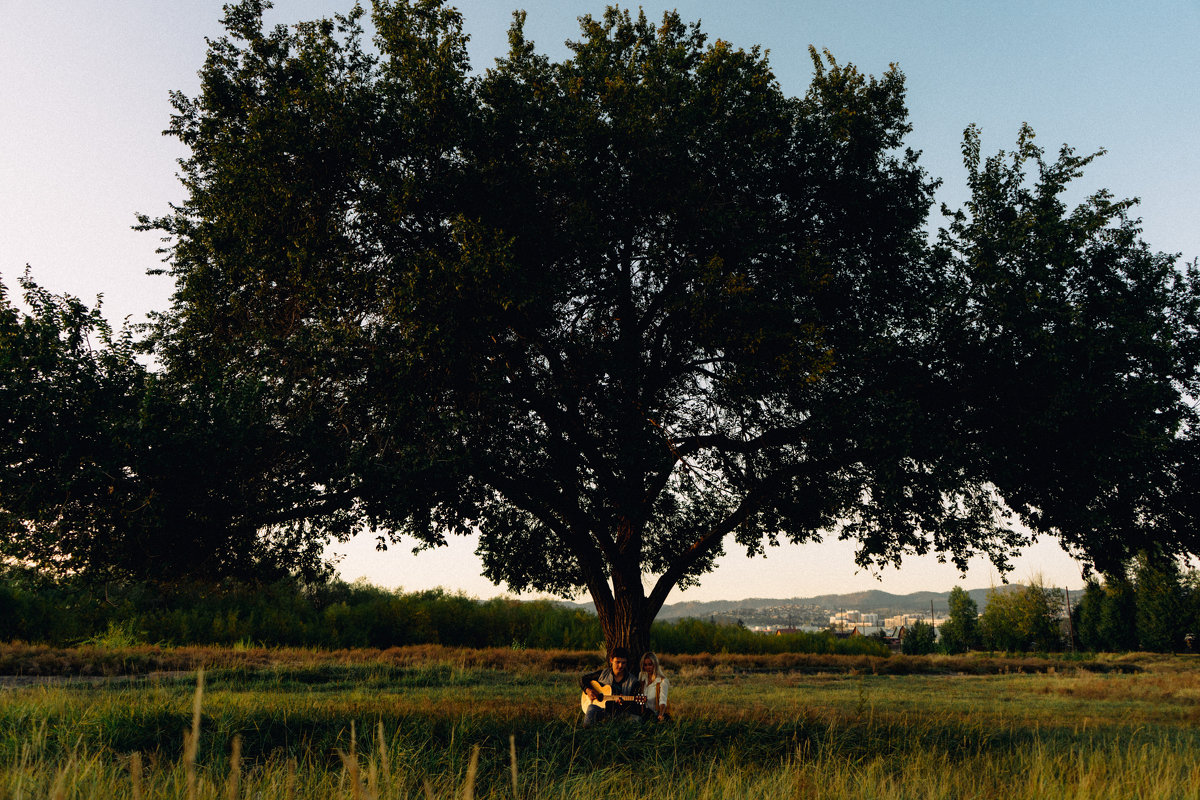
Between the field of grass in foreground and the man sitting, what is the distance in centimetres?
44

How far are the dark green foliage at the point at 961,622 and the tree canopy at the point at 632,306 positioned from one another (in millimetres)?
61373

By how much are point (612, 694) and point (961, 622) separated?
6949cm

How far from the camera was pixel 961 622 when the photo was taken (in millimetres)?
69000

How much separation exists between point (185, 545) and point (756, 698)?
38.0ft

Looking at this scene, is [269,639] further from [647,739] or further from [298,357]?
[647,739]

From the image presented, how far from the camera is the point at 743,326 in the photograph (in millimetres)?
11844

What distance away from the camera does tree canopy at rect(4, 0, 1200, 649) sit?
11.8 m

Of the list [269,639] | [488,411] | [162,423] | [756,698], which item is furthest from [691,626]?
[162,423]

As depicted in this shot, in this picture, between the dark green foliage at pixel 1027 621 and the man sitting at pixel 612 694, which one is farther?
the dark green foliage at pixel 1027 621

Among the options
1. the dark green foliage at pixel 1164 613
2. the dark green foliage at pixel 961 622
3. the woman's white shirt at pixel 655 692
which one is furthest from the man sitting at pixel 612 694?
the dark green foliage at pixel 961 622

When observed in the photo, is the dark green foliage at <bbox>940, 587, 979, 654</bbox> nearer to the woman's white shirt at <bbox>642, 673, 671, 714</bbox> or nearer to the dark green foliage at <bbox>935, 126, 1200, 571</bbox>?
the dark green foliage at <bbox>935, 126, 1200, 571</bbox>

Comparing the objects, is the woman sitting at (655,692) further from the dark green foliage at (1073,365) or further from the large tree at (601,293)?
the dark green foliage at (1073,365)

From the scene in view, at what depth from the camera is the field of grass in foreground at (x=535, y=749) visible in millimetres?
4465

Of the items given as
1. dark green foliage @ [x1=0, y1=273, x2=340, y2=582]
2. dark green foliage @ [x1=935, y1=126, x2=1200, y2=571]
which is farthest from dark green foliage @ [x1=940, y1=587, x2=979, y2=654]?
dark green foliage @ [x1=0, y1=273, x2=340, y2=582]
